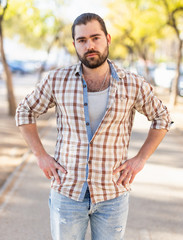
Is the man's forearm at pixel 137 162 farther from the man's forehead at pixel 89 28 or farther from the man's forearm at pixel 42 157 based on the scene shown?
the man's forehead at pixel 89 28

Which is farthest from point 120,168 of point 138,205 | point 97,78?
point 138,205

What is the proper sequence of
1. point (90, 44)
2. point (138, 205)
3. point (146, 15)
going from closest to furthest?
point (90, 44) < point (138, 205) < point (146, 15)

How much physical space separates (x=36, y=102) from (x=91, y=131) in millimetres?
383

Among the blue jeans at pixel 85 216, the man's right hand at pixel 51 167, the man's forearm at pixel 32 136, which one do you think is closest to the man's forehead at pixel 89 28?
the man's forearm at pixel 32 136

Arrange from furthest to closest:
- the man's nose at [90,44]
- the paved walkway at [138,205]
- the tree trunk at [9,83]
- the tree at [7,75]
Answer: the tree trunk at [9,83] < the tree at [7,75] < the paved walkway at [138,205] < the man's nose at [90,44]

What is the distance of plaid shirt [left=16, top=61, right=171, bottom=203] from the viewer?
2.06m

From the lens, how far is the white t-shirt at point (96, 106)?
6.84 feet

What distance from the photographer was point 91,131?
6.84ft

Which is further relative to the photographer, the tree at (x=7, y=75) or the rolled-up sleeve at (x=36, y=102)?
the tree at (x=7, y=75)

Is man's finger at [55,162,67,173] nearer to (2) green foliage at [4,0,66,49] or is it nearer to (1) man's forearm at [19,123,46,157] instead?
(1) man's forearm at [19,123,46,157]

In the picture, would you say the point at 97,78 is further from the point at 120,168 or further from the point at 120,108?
the point at 120,168

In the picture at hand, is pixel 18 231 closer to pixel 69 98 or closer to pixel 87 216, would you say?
pixel 87 216

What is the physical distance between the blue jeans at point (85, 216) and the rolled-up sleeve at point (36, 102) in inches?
18.5

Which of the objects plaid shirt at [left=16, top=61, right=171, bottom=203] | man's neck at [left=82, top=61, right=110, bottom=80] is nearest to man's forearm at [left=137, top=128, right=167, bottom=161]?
plaid shirt at [left=16, top=61, right=171, bottom=203]
